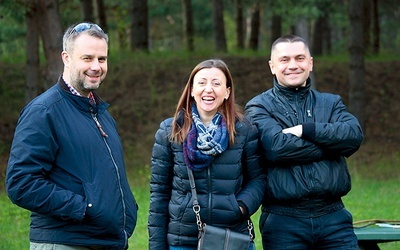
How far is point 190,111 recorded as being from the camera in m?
5.11

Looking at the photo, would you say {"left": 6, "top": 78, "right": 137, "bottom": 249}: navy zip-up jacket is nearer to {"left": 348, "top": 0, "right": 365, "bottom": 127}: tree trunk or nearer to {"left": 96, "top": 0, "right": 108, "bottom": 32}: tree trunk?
{"left": 348, "top": 0, "right": 365, "bottom": 127}: tree trunk

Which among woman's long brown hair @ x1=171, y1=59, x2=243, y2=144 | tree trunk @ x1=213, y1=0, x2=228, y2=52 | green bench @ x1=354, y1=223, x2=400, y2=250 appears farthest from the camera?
tree trunk @ x1=213, y1=0, x2=228, y2=52

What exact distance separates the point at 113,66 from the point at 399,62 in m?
9.27

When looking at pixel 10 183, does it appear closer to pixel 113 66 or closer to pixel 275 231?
pixel 275 231

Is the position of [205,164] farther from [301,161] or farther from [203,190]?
[301,161]

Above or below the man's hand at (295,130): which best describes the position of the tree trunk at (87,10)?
above

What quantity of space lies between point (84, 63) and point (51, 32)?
9.02 meters

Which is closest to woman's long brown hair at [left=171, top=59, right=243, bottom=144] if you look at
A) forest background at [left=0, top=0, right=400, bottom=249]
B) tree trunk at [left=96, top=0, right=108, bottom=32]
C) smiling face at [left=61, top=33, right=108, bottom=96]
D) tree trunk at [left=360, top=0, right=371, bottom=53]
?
smiling face at [left=61, top=33, right=108, bottom=96]

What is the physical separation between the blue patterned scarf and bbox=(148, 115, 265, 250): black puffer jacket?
6 cm

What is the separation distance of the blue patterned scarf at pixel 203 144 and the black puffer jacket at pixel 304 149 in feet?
1.55

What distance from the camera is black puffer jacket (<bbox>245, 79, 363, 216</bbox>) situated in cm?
520

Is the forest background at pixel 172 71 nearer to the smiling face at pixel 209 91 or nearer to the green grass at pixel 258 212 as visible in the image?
the green grass at pixel 258 212

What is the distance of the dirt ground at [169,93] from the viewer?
749 inches

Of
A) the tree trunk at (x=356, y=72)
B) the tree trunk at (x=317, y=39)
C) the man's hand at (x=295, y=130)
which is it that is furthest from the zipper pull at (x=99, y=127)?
the tree trunk at (x=317, y=39)
